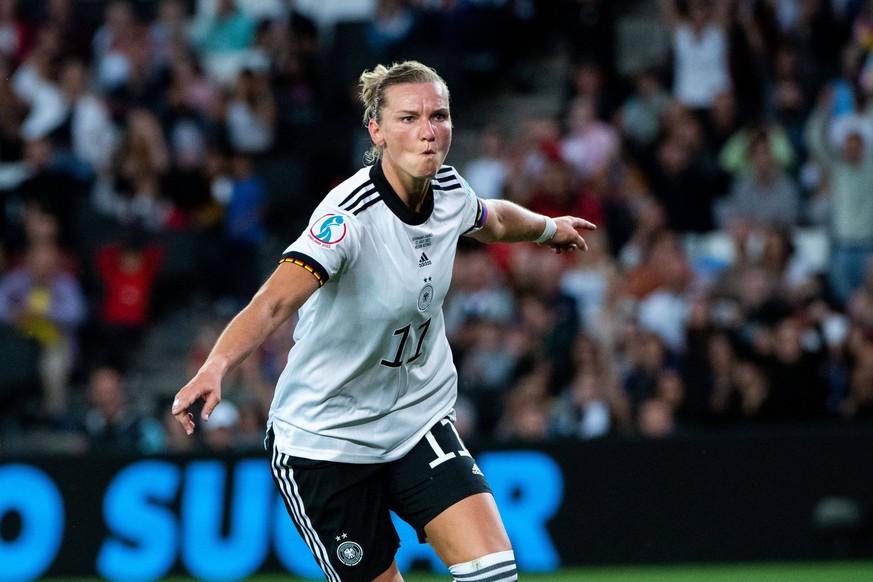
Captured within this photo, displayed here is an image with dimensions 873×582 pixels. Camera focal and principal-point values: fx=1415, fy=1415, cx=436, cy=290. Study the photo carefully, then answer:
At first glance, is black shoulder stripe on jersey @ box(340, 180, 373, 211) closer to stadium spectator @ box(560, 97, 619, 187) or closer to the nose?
the nose

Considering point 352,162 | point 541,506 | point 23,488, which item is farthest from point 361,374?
point 352,162

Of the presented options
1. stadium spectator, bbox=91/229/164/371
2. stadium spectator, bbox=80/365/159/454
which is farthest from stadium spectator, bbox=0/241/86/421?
stadium spectator, bbox=80/365/159/454

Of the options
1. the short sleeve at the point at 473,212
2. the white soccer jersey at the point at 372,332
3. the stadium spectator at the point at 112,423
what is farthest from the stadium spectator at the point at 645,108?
the white soccer jersey at the point at 372,332

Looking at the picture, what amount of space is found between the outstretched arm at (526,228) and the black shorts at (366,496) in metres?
0.92

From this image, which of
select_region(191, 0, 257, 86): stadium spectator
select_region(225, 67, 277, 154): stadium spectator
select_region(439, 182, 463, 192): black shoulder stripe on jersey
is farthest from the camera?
select_region(191, 0, 257, 86): stadium spectator

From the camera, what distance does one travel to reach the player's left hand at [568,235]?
19.5ft

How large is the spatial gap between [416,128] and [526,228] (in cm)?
101

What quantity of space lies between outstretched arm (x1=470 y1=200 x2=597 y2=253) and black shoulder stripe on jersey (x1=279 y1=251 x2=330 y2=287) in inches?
42.4

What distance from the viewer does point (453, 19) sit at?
13.7 m

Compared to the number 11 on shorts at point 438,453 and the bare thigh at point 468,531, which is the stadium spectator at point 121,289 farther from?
the bare thigh at point 468,531

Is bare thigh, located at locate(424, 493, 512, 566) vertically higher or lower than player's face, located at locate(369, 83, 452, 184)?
lower

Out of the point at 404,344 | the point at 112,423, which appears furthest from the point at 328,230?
the point at 112,423

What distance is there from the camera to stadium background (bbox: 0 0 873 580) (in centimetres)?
1004

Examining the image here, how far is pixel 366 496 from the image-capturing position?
17.1ft
